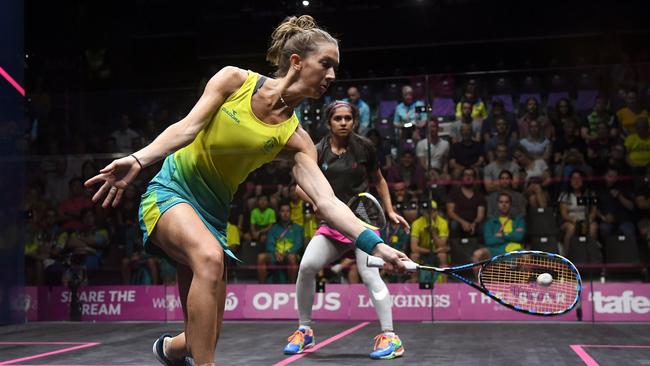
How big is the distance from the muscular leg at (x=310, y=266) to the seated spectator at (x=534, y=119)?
230 centimetres

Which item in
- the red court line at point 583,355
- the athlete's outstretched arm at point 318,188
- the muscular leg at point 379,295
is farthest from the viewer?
the muscular leg at point 379,295

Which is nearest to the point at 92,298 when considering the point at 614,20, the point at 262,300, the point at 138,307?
the point at 138,307

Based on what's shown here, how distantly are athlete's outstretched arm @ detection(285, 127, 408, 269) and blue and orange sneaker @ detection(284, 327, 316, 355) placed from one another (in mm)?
1245

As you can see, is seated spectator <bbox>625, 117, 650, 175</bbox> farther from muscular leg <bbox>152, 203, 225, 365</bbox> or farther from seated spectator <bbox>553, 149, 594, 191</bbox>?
muscular leg <bbox>152, 203, 225, 365</bbox>

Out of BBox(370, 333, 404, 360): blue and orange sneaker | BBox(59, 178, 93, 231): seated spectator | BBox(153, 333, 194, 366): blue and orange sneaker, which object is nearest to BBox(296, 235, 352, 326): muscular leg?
BBox(370, 333, 404, 360): blue and orange sneaker

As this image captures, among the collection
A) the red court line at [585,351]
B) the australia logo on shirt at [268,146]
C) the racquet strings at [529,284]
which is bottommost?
the red court line at [585,351]

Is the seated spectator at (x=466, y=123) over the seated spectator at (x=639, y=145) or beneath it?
over

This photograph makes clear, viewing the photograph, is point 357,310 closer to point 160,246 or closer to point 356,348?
point 356,348

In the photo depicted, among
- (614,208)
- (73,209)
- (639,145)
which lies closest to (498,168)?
(614,208)

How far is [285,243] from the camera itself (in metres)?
5.20

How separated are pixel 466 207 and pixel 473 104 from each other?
746mm

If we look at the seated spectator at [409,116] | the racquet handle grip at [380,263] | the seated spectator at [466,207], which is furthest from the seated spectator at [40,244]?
the racquet handle grip at [380,263]

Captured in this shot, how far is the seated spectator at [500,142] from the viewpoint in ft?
16.7

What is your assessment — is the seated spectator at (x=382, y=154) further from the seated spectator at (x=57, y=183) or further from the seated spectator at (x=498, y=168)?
the seated spectator at (x=57, y=183)
